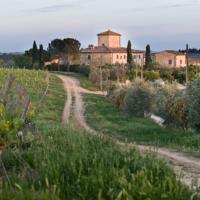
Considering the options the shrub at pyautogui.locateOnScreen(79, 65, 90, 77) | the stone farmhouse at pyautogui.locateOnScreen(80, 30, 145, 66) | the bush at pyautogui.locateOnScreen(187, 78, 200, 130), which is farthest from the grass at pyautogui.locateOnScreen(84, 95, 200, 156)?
the stone farmhouse at pyautogui.locateOnScreen(80, 30, 145, 66)

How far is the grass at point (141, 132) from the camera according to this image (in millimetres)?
20422

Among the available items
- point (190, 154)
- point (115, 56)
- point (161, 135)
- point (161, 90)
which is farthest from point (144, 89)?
point (115, 56)

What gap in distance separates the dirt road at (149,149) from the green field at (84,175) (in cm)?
72

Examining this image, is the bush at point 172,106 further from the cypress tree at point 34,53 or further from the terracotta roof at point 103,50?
the terracotta roof at point 103,50

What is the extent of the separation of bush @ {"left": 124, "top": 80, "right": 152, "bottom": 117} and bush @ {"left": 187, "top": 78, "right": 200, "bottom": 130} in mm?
13605

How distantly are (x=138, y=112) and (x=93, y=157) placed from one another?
100.0ft

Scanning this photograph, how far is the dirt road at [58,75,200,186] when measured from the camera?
447 inches

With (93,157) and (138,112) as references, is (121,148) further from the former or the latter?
(138,112)

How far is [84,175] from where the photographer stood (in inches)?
334

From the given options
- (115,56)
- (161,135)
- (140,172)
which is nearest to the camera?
(140,172)

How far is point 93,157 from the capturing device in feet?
31.3

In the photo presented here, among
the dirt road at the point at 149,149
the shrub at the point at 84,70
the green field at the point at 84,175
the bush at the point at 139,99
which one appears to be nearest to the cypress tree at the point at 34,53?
the shrub at the point at 84,70

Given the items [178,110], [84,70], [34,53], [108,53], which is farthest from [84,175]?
[108,53]

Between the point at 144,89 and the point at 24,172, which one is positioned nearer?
the point at 24,172
